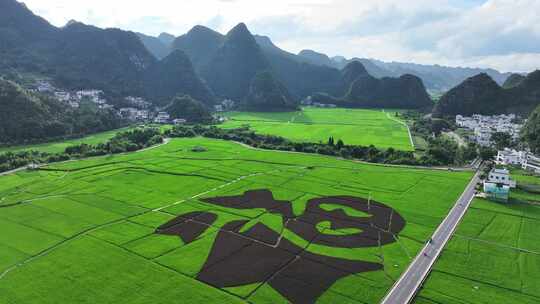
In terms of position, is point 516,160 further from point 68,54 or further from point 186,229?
point 68,54

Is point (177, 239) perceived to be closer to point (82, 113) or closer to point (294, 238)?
point (294, 238)

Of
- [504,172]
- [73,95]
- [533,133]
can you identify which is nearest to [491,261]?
[504,172]

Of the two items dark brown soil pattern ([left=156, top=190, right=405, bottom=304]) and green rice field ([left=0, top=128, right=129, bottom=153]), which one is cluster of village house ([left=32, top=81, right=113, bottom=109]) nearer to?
green rice field ([left=0, top=128, right=129, bottom=153])

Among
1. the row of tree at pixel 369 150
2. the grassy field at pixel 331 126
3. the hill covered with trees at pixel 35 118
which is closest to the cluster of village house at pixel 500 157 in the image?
the row of tree at pixel 369 150

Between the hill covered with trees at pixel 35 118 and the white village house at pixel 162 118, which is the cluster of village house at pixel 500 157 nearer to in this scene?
the hill covered with trees at pixel 35 118

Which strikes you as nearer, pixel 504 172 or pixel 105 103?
pixel 504 172

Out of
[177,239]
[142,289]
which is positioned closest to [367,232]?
[177,239]
